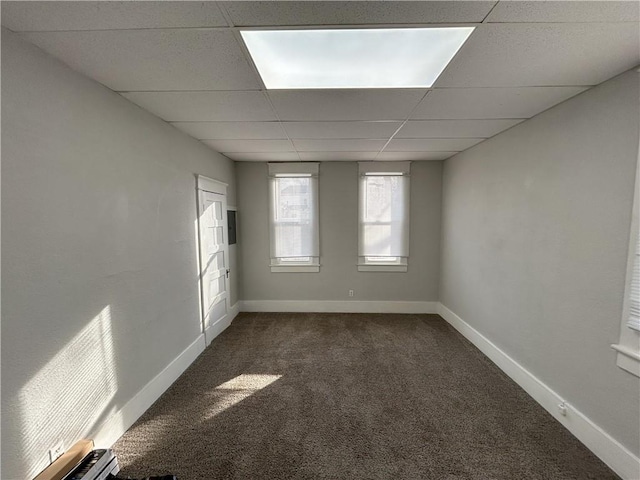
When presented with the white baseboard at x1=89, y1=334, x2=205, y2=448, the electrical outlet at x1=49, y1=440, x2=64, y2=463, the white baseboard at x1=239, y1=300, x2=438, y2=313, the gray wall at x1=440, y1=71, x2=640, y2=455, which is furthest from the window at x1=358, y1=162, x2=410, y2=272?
the electrical outlet at x1=49, y1=440, x2=64, y2=463

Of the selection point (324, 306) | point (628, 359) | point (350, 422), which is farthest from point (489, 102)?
point (324, 306)

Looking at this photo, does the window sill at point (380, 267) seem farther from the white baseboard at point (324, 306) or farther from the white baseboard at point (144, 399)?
the white baseboard at point (144, 399)

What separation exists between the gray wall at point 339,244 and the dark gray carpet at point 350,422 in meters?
1.30

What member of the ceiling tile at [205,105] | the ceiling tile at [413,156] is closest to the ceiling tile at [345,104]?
the ceiling tile at [205,105]

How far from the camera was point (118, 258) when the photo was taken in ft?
6.56

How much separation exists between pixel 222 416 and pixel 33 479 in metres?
1.08

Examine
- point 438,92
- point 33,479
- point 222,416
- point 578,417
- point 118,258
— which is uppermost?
point 438,92

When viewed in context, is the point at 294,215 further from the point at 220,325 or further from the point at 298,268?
the point at 220,325

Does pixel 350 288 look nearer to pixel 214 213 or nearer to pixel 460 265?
pixel 460 265

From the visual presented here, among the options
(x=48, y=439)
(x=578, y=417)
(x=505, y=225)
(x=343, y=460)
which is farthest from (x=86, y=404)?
(x=505, y=225)

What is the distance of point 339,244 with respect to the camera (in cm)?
455

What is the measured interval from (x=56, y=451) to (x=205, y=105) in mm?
2358

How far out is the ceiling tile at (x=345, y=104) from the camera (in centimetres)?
194

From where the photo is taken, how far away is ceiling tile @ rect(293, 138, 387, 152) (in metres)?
3.20
